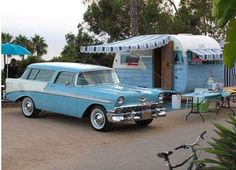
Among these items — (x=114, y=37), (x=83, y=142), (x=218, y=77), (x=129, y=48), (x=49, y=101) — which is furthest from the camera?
(x=114, y=37)

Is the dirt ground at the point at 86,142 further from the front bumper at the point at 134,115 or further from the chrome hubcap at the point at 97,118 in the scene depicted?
the front bumper at the point at 134,115

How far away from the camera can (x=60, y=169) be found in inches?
310

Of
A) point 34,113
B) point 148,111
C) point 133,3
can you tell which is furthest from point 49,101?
point 133,3

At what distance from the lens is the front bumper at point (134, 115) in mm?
10930

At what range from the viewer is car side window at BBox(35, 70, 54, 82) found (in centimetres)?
1287

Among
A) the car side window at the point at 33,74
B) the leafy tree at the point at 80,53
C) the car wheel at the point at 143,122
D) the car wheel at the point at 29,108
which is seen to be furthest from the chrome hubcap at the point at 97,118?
the leafy tree at the point at 80,53

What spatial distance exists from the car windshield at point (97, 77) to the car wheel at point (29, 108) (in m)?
1.87

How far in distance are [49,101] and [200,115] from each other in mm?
4457

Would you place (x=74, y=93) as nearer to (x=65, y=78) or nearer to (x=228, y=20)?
(x=65, y=78)

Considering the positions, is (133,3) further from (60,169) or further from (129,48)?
(60,169)

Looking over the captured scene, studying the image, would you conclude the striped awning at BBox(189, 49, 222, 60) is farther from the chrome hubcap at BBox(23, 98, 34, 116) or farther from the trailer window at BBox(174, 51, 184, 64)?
the chrome hubcap at BBox(23, 98, 34, 116)

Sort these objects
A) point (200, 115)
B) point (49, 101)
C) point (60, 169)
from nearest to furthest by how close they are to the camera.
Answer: point (60, 169)
point (49, 101)
point (200, 115)

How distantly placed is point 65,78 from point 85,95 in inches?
43.1

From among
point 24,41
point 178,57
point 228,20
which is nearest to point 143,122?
point 178,57
